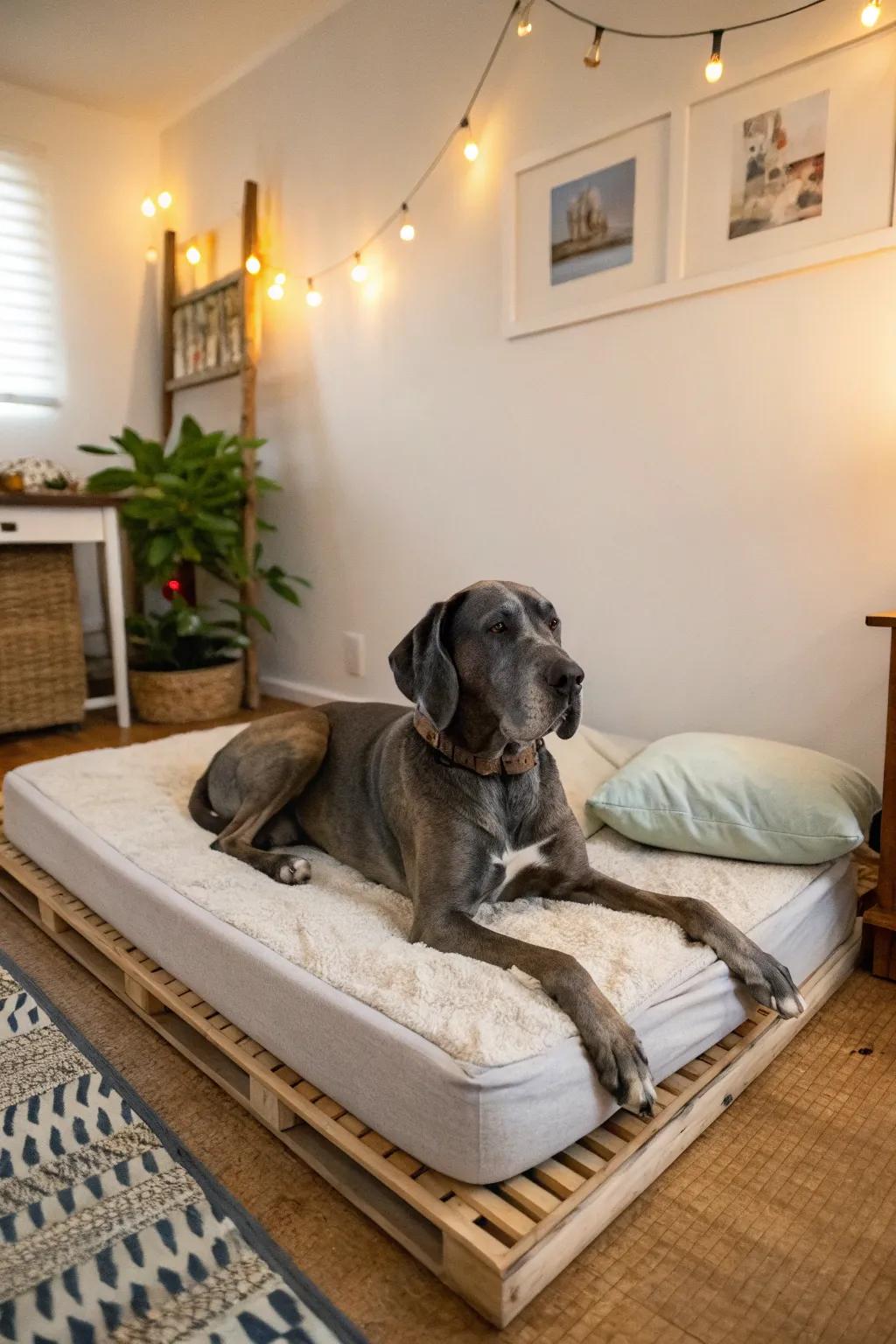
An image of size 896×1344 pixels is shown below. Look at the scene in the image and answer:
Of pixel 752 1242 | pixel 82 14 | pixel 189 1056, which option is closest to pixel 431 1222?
pixel 752 1242

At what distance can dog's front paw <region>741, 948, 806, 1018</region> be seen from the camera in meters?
1.37

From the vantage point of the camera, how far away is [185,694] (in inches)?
150

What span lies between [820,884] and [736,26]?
2288 mm

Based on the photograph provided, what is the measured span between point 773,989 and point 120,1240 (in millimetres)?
1040

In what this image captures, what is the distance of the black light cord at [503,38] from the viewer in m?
2.23

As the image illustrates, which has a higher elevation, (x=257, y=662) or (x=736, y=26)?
(x=736, y=26)

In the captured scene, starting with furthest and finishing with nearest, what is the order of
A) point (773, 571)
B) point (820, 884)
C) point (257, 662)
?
point (257, 662), point (773, 571), point (820, 884)

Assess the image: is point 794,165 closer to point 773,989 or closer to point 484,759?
point 484,759

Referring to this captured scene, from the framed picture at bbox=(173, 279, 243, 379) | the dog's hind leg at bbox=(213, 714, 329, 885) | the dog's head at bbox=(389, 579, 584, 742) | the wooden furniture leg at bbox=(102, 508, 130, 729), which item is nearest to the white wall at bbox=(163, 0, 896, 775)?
the framed picture at bbox=(173, 279, 243, 379)

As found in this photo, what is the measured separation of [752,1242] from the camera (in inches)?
43.4

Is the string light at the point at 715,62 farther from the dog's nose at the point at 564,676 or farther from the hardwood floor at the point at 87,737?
the hardwood floor at the point at 87,737

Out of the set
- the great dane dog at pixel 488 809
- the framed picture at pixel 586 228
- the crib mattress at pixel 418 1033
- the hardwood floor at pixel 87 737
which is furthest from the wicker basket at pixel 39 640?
the framed picture at pixel 586 228

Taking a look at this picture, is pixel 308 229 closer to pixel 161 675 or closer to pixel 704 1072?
pixel 161 675

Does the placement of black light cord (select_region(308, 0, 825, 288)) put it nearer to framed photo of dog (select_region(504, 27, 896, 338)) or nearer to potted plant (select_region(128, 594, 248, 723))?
framed photo of dog (select_region(504, 27, 896, 338))
